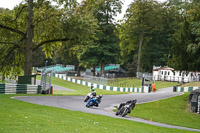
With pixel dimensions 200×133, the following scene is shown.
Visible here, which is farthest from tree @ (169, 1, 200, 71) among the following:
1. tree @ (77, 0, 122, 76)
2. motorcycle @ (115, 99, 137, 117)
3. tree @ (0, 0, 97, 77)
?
tree @ (77, 0, 122, 76)

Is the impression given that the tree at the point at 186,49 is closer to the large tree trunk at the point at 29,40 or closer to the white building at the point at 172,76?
the large tree trunk at the point at 29,40

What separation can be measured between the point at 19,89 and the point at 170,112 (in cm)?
Answer: 1270

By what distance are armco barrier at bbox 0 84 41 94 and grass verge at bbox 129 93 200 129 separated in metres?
9.61

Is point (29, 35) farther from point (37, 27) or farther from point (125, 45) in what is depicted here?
point (125, 45)

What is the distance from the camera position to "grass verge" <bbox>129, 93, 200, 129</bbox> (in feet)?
62.0

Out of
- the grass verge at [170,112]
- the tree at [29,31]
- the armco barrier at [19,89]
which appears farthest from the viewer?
the tree at [29,31]

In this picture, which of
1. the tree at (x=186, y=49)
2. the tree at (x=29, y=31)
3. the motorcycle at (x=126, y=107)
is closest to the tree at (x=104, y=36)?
the tree at (x=29, y=31)

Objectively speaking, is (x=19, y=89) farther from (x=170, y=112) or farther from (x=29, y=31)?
(x=170, y=112)

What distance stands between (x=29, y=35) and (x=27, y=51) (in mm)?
1559

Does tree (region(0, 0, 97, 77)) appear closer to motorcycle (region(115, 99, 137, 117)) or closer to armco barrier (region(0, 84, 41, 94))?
armco barrier (region(0, 84, 41, 94))

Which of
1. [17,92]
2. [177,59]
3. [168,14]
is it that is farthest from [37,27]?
[168,14]

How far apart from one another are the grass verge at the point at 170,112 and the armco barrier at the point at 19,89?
31.5 ft

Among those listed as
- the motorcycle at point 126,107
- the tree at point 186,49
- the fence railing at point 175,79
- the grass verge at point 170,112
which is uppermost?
the tree at point 186,49

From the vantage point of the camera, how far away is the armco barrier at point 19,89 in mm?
25442
